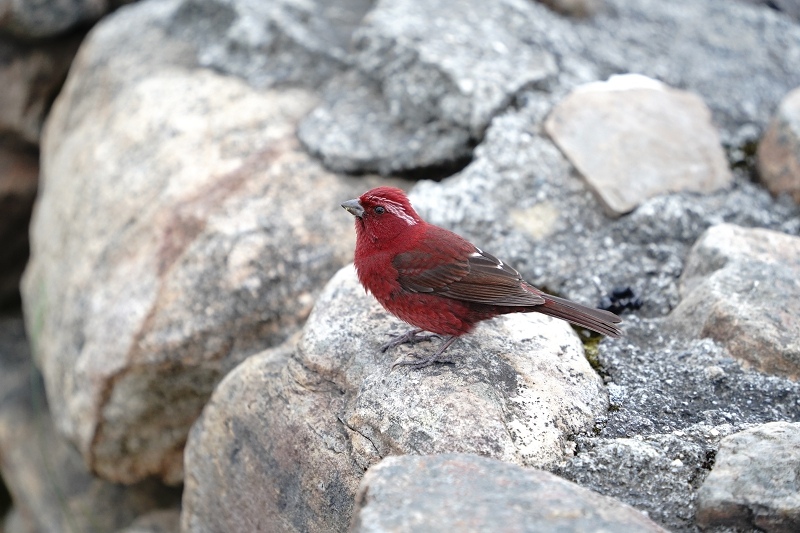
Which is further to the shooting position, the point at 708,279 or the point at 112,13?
the point at 112,13

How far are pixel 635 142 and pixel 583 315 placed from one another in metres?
1.43

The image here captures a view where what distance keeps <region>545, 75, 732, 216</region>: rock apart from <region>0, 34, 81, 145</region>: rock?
385cm

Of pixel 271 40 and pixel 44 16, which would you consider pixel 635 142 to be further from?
pixel 44 16

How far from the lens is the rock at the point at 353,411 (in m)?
2.76

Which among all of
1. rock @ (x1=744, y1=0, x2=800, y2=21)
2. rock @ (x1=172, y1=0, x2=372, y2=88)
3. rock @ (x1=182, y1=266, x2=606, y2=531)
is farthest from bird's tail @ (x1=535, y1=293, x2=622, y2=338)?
rock @ (x1=744, y1=0, x2=800, y2=21)

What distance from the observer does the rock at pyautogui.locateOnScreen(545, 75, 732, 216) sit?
4016mm

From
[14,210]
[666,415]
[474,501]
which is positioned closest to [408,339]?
[666,415]

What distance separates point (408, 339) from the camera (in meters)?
3.30

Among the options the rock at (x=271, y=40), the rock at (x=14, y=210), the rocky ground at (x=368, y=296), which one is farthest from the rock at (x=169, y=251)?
the rock at (x=14, y=210)

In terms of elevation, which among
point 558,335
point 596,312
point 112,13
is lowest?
point 112,13

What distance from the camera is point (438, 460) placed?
7.53 feet

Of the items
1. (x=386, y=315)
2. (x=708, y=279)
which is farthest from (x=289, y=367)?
(x=708, y=279)

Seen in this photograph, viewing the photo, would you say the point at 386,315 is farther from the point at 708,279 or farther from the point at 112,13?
the point at 112,13

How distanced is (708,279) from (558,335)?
67 cm
